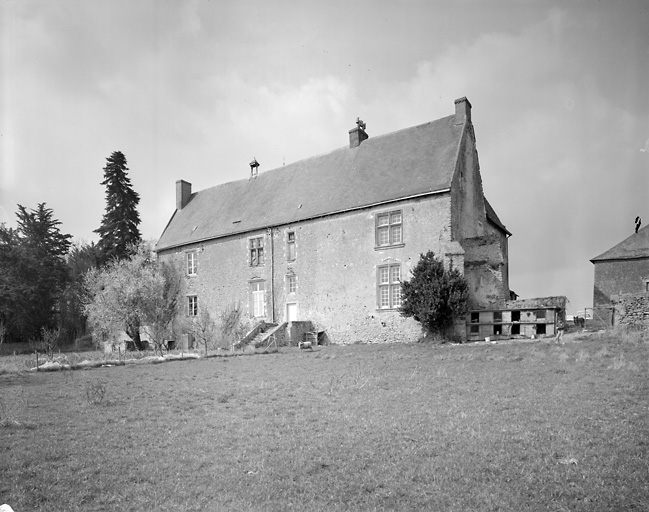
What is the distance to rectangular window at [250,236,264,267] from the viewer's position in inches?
1160

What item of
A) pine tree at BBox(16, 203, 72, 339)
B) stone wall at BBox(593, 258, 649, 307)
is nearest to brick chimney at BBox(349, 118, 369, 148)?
stone wall at BBox(593, 258, 649, 307)

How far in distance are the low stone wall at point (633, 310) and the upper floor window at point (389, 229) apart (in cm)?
987

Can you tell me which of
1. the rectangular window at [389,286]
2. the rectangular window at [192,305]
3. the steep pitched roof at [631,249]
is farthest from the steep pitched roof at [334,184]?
the steep pitched roof at [631,249]

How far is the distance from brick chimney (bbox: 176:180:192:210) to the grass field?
26.7 meters

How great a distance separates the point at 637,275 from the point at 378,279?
71.4ft

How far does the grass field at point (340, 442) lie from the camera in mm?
5543

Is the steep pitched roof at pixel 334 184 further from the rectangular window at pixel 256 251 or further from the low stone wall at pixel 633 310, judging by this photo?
Answer: the low stone wall at pixel 633 310

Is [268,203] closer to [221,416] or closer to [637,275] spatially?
[221,416]

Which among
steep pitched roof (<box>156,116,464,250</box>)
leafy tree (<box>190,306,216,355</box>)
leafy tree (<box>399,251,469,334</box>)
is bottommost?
leafy tree (<box>190,306,216,355</box>)

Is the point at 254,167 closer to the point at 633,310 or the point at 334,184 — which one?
the point at 334,184

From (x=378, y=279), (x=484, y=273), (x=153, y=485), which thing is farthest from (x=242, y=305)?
(x=153, y=485)

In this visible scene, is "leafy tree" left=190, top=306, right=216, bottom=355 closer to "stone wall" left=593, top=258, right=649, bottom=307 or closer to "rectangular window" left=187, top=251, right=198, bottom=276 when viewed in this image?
"rectangular window" left=187, top=251, right=198, bottom=276

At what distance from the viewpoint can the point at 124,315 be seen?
96.7 feet

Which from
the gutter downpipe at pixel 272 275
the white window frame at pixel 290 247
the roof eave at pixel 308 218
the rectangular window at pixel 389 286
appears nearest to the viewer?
the roof eave at pixel 308 218
